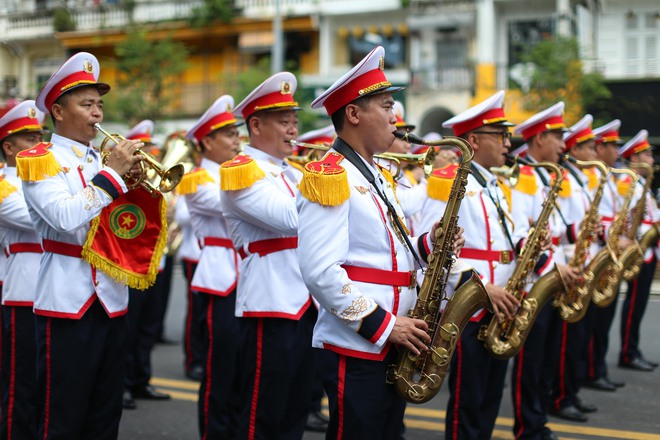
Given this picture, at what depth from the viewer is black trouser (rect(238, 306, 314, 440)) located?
16.0 ft

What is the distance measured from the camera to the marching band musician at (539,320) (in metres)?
5.99

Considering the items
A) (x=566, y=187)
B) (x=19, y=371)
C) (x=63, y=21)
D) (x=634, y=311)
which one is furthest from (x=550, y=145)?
(x=63, y=21)

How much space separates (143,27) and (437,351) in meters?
28.0

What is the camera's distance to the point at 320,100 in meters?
3.92

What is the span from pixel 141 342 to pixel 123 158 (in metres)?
4.17

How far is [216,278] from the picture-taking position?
6129mm

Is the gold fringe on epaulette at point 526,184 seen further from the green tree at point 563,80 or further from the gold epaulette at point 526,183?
the green tree at point 563,80

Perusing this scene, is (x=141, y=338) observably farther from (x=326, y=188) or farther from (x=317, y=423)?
(x=326, y=188)

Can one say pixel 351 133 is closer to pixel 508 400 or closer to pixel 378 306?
pixel 378 306

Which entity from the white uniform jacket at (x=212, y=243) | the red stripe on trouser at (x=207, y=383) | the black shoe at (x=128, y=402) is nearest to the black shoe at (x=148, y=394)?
the black shoe at (x=128, y=402)

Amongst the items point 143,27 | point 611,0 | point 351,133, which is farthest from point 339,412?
point 143,27

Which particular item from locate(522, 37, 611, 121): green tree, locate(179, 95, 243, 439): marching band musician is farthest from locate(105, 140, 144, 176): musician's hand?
locate(522, 37, 611, 121): green tree

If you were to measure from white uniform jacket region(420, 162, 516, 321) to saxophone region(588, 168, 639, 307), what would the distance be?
200cm

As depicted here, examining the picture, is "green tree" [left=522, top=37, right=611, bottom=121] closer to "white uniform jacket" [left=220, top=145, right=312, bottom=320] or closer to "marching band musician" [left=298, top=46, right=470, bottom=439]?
"white uniform jacket" [left=220, top=145, right=312, bottom=320]
